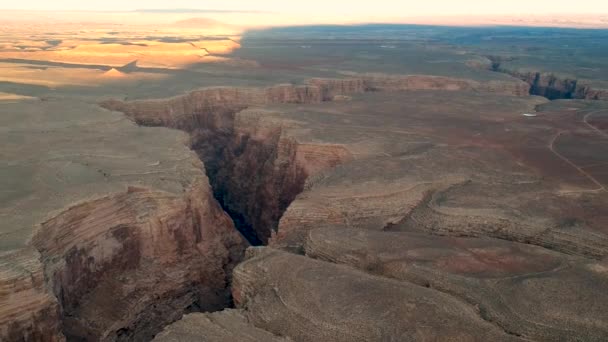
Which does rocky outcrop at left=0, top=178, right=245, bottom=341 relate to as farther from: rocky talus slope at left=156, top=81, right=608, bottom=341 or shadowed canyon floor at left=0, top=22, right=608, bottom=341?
rocky talus slope at left=156, top=81, right=608, bottom=341

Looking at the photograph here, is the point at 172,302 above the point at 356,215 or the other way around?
the other way around

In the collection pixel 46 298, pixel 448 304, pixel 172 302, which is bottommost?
pixel 172 302

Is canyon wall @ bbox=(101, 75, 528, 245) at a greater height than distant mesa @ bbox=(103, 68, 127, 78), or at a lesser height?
lesser

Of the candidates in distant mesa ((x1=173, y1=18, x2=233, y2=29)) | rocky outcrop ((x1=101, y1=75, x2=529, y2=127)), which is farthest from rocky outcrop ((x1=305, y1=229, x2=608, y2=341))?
distant mesa ((x1=173, y1=18, x2=233, y2=29))

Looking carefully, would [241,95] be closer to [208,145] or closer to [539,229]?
[208,145]

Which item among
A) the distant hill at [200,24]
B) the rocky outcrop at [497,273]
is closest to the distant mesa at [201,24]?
the distant hill at [200,24]

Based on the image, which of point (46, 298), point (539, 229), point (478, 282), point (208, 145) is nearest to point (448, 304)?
point (478, 282)
